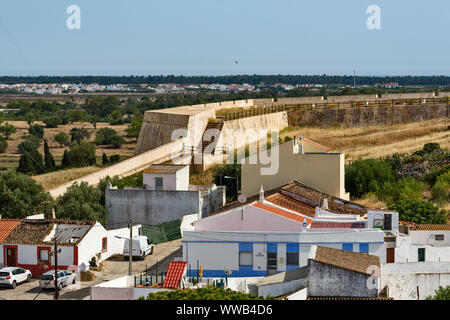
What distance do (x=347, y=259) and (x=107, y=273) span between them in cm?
797

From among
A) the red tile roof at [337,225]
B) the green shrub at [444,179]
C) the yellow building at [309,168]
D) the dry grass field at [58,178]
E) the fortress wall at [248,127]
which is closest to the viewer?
the red tile roof at [337,225]

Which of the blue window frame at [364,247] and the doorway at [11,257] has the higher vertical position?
the blue window frame at [364,247]

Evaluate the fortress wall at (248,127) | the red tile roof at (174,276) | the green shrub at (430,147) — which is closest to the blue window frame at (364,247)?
the red tile roof at (174,276)

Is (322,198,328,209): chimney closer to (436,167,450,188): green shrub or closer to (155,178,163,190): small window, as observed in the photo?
(155,178,163,190): small window

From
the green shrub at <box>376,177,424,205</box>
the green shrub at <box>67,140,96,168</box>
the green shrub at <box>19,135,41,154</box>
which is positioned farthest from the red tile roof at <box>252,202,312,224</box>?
the green shrub at <box>19,135,41,154</box>

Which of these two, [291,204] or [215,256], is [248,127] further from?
[215,256]

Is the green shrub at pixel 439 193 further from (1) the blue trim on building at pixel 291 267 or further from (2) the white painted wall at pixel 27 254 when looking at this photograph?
(2) the white painted wall at pixel 27 254

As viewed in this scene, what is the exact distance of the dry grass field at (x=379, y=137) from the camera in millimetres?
40944

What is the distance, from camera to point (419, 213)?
26484 mm

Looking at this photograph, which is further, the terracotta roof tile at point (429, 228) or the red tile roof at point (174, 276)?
the terracotta roof tile at point (429, 228)

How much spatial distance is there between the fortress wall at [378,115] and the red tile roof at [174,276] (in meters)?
32.3

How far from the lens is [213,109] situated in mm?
47375
